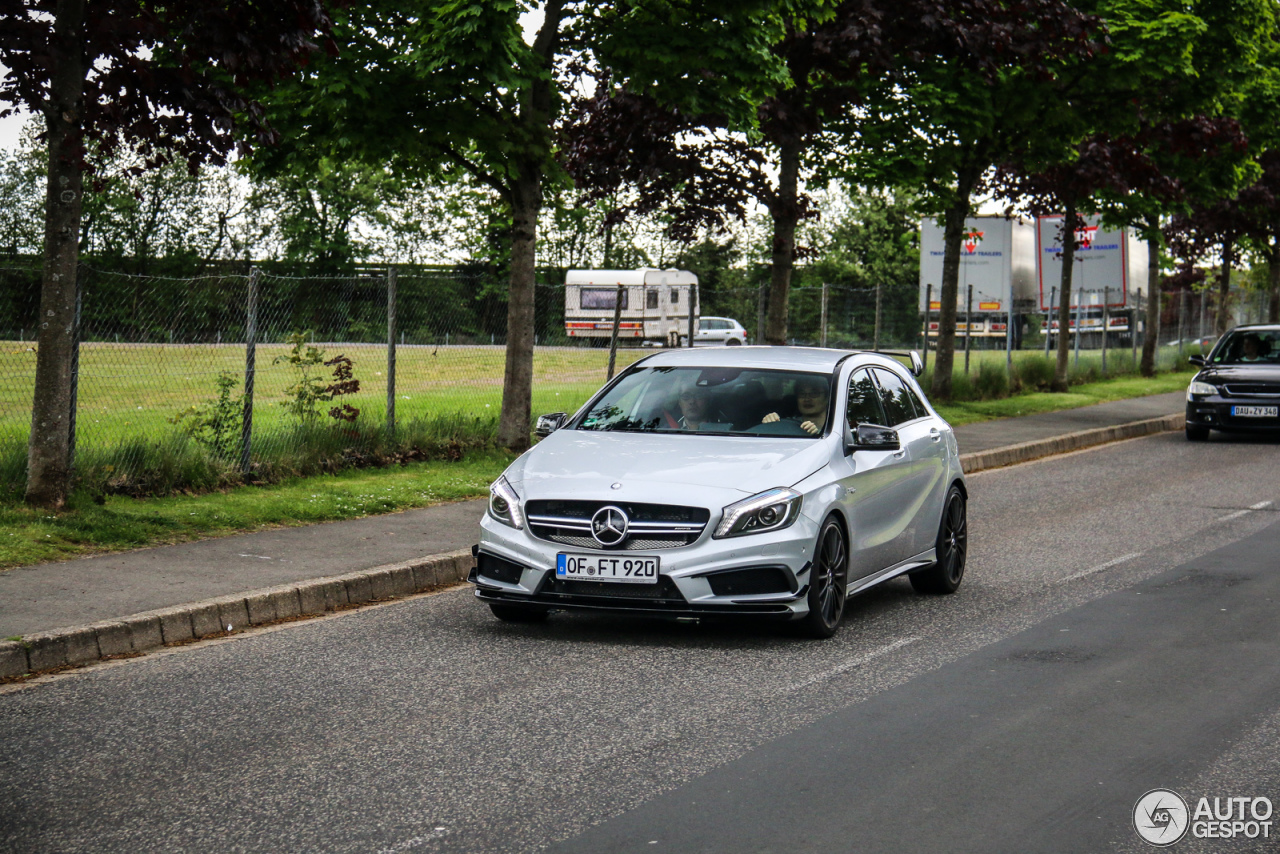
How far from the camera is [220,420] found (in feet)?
42.1

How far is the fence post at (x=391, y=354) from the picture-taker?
14977 mm

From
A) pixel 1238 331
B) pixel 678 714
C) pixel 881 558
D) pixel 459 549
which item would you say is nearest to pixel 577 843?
pixel 678 714

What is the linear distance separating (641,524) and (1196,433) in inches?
654

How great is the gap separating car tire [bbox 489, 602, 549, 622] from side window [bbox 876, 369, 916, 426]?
98.4 inches

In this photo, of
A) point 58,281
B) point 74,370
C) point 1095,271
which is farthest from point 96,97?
point 1095,271

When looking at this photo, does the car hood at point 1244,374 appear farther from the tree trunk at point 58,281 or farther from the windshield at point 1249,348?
the tree trunk at point 58,281

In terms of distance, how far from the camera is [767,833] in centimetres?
463

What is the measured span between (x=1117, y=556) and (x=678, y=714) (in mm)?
5781

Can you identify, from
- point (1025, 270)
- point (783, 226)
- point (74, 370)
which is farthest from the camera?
point (1025, 270)

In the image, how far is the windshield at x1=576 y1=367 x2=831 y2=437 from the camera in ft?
27.6

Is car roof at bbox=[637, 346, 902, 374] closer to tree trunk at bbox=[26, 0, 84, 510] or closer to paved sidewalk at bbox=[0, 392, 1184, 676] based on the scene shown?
paved sidewalk at bbox=[0, 392, 1184, 676]

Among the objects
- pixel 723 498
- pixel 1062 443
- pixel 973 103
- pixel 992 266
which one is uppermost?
pixel 973 103

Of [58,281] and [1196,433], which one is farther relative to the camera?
[1196,433]

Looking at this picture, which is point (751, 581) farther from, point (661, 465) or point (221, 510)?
point (221, 510)
